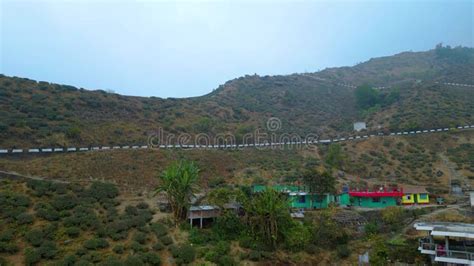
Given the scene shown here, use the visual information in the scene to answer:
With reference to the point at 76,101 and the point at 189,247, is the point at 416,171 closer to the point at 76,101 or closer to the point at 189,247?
the point at 189,247

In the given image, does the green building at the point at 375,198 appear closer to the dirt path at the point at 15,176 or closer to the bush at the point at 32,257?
the bush at the point at 32,257

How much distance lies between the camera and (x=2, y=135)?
46594 mm

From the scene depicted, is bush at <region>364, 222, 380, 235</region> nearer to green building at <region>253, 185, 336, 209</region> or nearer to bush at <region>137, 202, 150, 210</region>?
green building at <region>253, 185, 336, 209</region>

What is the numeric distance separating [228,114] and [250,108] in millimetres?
10163

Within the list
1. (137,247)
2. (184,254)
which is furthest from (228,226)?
(137,247)

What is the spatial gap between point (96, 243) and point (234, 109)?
211 ft

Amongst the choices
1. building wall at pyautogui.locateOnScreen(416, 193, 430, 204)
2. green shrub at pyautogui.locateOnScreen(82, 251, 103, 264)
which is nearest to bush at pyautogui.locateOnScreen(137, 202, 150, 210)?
green shrub at pyautogui.locateOnScreen(82, 251, 103, 264)

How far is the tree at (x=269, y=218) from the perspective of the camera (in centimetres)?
2864

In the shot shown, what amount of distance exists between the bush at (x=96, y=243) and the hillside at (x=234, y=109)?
2765cm

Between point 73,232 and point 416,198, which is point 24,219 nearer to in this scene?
point 73,232

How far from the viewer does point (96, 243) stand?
25562 millimetres

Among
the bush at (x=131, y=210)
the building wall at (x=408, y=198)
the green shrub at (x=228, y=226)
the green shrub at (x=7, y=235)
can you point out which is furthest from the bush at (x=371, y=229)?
the green shrub at (x=7, y=235)

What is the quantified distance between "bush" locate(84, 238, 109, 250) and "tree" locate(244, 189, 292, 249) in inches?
465

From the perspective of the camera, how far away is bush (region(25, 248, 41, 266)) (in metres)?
22.6
